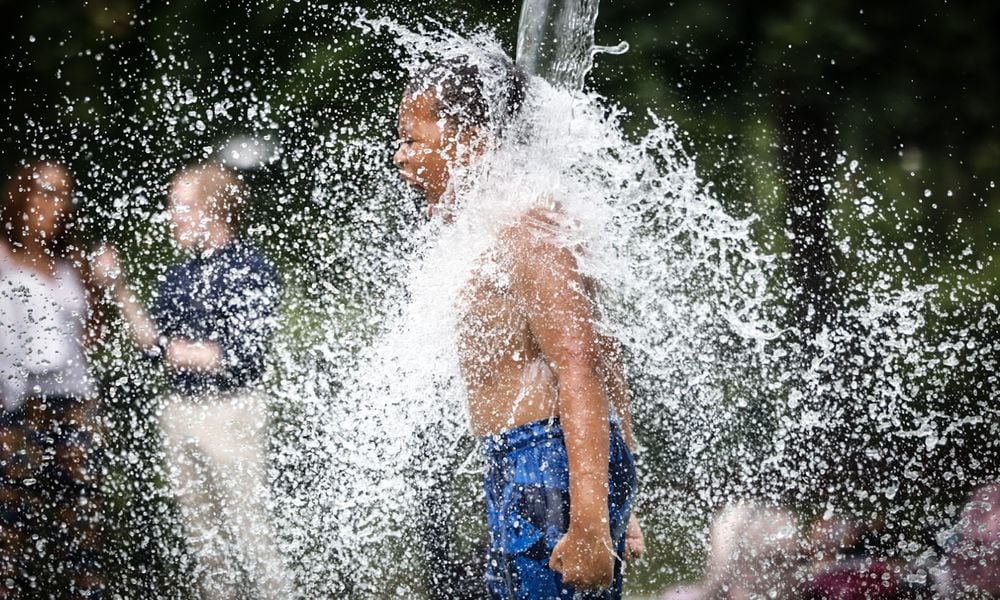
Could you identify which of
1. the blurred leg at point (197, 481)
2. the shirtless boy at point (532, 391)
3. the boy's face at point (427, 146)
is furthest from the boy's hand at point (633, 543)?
the blurred leg at point (197, 481)

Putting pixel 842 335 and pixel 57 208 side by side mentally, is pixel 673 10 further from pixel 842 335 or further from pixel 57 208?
pixel 57 208

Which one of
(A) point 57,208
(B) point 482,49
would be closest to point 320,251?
(A) point 57,208

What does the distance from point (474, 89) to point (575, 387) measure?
0.84 m

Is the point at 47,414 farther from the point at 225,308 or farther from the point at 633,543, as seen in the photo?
the point at 633,543

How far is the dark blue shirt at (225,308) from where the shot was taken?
3.82 m

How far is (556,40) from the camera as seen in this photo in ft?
7.98

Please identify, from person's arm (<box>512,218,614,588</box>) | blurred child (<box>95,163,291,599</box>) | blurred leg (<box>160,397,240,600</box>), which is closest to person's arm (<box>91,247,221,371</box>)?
blurred child (<box>95,163,291,599</box>)

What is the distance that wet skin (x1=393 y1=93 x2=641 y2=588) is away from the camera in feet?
6.01

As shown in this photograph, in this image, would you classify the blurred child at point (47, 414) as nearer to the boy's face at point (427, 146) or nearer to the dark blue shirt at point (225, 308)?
the dark blue shirt at point (225, 308)

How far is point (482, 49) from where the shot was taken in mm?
2520

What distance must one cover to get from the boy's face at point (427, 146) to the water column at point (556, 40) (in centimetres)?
37

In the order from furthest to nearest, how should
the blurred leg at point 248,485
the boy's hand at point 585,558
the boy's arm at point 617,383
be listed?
1. the blurred leg at point 248,485
2. the boy's arm at point 617,383
3. the boy's hand at point 585,558

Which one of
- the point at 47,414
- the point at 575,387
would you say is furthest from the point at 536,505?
the point at 47,414

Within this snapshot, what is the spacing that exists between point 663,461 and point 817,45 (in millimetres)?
2452
